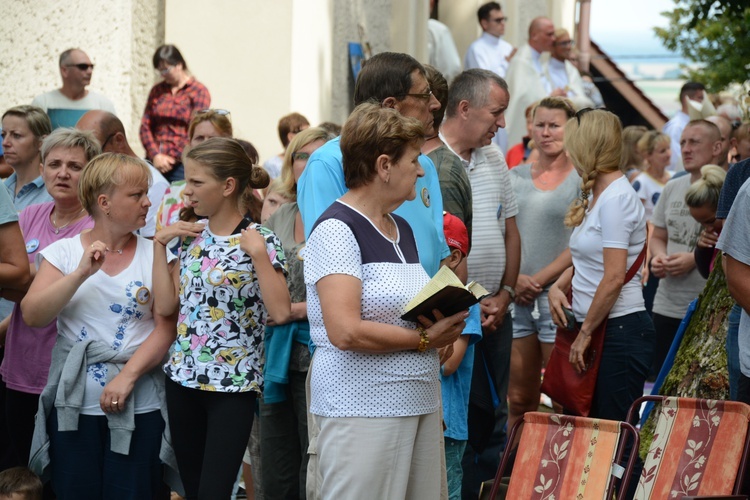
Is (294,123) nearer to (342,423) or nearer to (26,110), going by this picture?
(26,110)

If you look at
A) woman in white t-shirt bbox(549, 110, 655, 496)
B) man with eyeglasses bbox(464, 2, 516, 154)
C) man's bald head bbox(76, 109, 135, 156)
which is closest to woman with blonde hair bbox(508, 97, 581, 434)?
woman in white t-shirt bbox(549, 110, 655, 496)

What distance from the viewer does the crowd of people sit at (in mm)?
3727

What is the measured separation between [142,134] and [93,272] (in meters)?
4.22

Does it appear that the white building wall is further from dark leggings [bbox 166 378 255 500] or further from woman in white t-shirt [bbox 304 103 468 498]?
woman in white t-shirt [bbox 304 103 468 498]

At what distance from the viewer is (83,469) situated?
15.4 feet

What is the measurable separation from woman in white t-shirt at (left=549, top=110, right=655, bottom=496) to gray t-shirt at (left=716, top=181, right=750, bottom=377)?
1.08 meters

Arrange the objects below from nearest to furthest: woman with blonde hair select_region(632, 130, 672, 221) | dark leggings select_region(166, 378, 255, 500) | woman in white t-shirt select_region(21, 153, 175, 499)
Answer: dark leggings select_region(166, 378, 255, 500) < woman in white t-shirt select_region(21, 153, 175, 499) < woman with blonde hair select_region(632, 130, 672, 221)

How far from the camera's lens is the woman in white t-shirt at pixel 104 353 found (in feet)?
15.4

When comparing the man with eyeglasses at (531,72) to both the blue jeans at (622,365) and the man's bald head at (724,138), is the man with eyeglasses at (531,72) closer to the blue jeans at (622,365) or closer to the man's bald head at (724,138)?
the man's bald head at (724,138)

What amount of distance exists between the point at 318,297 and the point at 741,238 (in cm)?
175

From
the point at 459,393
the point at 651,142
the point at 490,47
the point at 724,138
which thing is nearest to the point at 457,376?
the point at 459,393

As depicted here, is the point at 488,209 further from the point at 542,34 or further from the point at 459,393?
the point at 542,34

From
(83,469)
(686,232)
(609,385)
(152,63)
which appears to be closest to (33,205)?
(83,469)

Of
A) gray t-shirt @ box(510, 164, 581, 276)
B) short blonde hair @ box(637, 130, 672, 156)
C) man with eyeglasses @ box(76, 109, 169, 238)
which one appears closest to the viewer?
man with eyeglasses @ box(76, 109, 169, 238)
